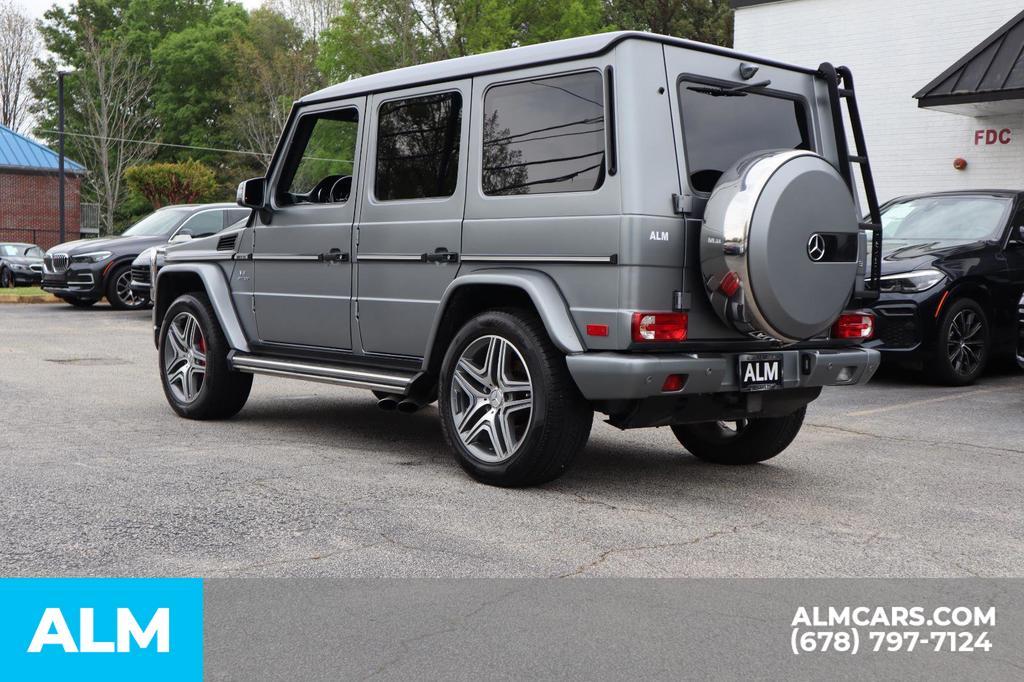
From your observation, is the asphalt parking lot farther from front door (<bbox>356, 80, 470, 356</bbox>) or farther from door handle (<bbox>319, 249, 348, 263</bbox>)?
door handle (<bbox>319, 249, 348, 263</bbox>)

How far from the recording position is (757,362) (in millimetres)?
5844

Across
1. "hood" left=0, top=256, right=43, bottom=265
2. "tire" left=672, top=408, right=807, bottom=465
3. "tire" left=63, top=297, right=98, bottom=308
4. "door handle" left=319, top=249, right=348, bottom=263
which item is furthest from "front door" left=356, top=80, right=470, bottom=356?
"hood" left=0, top=256, right=43, bottom=265

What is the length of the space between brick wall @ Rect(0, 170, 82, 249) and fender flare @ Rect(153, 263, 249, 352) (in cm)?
4548

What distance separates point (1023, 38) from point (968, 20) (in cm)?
192

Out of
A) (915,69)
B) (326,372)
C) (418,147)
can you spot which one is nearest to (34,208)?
(915,69)

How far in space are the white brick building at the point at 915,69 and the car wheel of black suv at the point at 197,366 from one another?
1031 centimetres

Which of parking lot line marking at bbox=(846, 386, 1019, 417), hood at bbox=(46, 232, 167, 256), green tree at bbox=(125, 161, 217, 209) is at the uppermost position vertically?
green tree at bbox=(125, 161, 217, 209)

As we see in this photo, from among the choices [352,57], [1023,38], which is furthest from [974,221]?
[352,57]

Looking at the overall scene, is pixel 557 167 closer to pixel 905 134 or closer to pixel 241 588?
pixel 241 588

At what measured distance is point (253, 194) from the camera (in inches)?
306

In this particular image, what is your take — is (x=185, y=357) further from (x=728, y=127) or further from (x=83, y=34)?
(x=83, y=34)

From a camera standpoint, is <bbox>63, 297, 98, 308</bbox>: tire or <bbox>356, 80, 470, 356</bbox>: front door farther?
<bbox>63, 297, 98, 308</bbox>: tire

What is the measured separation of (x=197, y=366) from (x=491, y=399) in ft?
9.89

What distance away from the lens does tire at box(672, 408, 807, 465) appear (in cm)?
680
